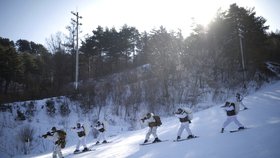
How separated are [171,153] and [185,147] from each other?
105 centimetres

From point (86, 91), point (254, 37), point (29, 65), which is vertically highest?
point (254, 37)

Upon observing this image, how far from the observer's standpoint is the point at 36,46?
70312mm

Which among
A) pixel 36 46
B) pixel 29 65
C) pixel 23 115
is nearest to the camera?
pixel 23 115

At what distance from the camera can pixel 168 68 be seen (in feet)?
130

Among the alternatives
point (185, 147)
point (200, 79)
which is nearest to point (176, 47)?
point (200, 79)

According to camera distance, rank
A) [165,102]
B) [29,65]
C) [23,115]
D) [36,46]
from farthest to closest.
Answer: [36,46], [29,65], [165,102], [23,115]

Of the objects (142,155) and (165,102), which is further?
(165,102)

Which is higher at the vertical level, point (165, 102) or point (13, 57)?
point (13, 57)

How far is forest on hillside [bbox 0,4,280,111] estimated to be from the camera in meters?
35.5

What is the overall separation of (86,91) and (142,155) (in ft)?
80.3

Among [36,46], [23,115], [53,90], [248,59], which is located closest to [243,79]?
[248,59]

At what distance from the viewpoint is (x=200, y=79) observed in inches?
1624

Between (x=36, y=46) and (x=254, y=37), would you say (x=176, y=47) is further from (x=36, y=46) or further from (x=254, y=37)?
(x=36, y=46)

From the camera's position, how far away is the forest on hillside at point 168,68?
3553 centimetres
